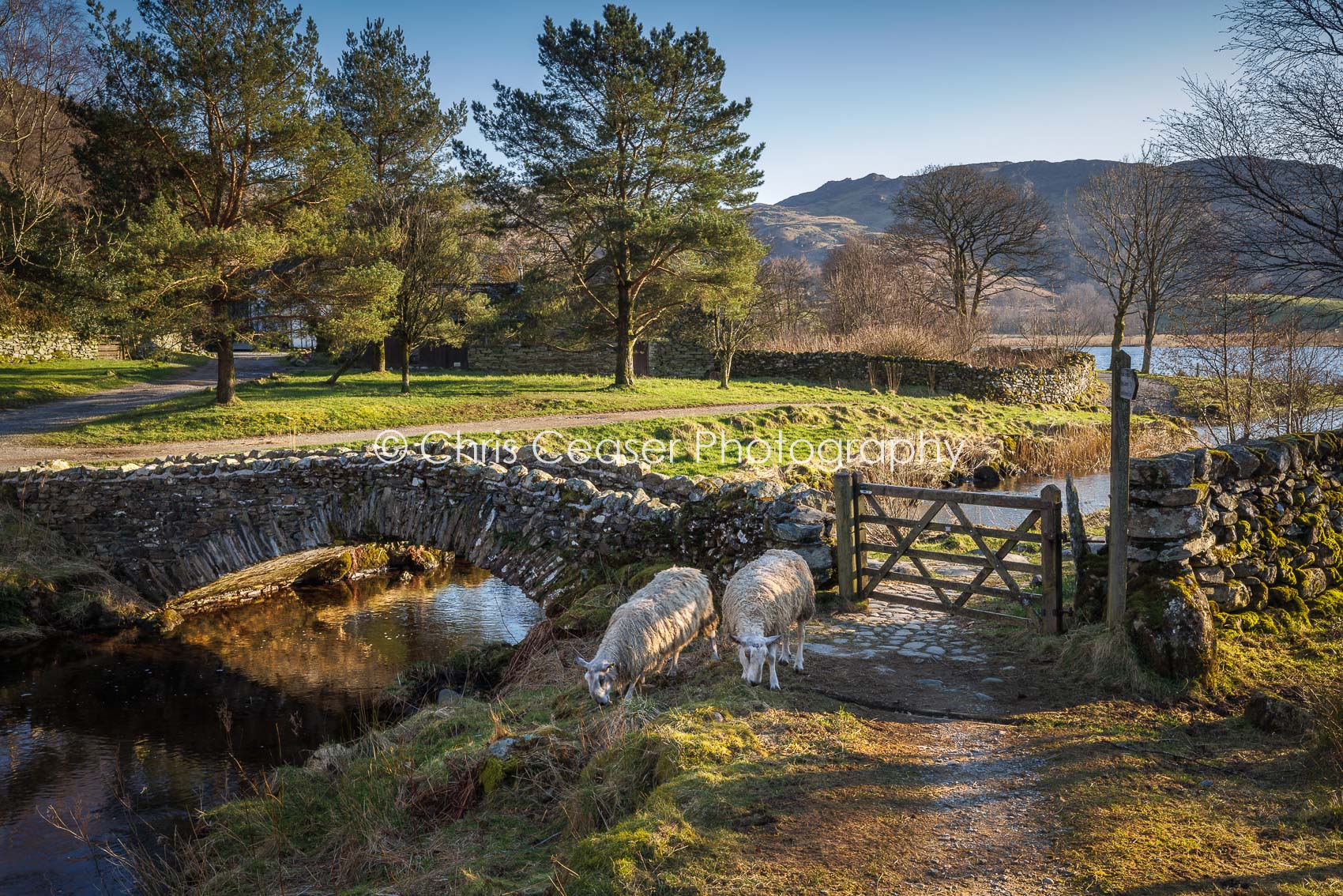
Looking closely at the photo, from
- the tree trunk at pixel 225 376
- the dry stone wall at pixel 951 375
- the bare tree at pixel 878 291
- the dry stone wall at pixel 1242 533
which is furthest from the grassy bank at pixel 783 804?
the bare tree at pixel 878 291

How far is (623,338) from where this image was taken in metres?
30.6

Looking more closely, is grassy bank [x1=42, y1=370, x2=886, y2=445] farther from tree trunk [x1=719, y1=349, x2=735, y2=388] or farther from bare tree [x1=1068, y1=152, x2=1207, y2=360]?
bare tree [x1=1068, y1=152, x2=1207, y2=360]

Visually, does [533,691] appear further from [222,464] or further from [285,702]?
[222,464]

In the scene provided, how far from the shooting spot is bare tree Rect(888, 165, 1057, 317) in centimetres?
4709

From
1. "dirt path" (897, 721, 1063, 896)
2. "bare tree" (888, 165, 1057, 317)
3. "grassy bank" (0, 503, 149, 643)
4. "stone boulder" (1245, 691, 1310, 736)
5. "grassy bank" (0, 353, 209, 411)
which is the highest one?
"bare tree" (888, 165, 1057, 317)

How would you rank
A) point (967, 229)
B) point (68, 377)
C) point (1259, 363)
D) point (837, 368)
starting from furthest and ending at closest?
point (967, 229), point (837, 368), point (68, 377), point (1259, 363)

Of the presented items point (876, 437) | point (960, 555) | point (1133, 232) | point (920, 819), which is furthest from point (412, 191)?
point (1133, 232)

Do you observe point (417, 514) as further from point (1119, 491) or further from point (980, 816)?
point (980, 816)

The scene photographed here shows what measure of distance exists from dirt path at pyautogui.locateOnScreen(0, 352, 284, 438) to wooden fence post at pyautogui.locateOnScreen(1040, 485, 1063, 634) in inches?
886

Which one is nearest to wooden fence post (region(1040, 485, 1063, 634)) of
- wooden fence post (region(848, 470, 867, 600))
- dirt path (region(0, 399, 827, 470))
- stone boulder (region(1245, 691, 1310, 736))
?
stone boulder (region(1245, 691, 1310, 736))

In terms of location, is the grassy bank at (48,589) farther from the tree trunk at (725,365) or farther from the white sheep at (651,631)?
the tree trunk at (725,365)

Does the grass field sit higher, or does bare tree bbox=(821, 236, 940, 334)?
bare tree bbox=(821, 236, 940, 334)

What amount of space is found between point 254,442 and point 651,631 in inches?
577

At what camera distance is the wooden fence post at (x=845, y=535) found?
9688mm
